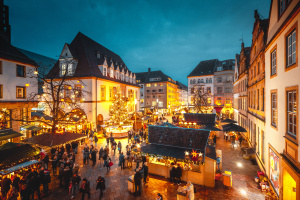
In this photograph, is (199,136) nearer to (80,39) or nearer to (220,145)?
(220,145)

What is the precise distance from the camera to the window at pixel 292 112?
6691 millimetres

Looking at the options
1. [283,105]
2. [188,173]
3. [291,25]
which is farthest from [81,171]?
[291,25]

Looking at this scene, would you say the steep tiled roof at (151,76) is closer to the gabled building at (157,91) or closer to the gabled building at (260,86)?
the gabled building at (157,91)

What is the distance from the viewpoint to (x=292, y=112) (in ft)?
22.4

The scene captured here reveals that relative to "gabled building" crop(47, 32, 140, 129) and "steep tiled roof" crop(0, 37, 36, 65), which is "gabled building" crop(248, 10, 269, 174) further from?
"steep tiled roof" crop(0, 37, 36, 65)

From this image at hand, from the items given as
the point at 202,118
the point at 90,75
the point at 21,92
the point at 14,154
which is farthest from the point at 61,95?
the point at 202,118

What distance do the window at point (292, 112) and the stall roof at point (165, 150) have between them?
5.25 meters

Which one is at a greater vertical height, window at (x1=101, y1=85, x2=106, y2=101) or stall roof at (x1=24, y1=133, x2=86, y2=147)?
window at (x1=101, y1=85, x2=106, y2=101)

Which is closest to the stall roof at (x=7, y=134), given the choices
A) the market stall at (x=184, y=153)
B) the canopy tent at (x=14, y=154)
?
the canopy tent at (x=14, y=154)

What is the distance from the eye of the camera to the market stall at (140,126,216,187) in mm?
10320

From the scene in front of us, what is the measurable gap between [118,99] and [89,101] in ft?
17.1

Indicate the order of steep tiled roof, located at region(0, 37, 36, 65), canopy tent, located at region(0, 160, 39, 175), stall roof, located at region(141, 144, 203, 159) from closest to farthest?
canopy tent, located at region(0, 160, 39, 175) → stall roof, located at region(141, 144, 203, 159) → steep tiled roof, located at region(0, 37, 36, 65)

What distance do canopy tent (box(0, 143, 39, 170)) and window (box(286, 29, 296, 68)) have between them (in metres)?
16.4

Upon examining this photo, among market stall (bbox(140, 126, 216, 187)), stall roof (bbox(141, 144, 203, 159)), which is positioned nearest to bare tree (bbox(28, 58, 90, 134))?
stall roof (bbox(141, 144, 203, 159))
